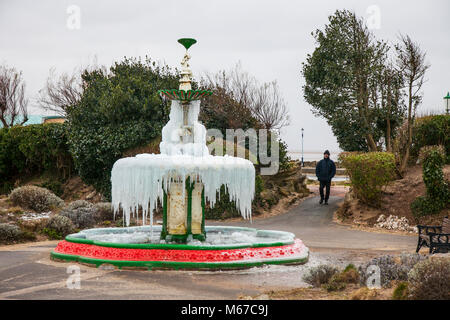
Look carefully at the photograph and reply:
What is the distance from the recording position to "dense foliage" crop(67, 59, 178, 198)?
20109 millimetres

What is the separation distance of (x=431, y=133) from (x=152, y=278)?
14.3 metres

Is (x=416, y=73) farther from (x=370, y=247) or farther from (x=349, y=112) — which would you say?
(x=370, y=247)

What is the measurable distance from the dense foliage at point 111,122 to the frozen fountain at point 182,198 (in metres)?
9.16

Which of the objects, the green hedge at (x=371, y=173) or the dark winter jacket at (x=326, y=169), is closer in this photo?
the green hedge at (x=371, y=173)

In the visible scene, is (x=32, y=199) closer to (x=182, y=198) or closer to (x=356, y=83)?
(x=182, y=198)

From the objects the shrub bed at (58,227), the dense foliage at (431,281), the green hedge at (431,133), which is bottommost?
the shrub bed at (58,227)

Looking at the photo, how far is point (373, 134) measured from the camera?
20.8 meters

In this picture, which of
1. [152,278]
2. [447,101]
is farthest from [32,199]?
[447,101]

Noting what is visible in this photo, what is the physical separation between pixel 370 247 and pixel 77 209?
9.38 meters

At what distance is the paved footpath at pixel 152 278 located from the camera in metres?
7.34

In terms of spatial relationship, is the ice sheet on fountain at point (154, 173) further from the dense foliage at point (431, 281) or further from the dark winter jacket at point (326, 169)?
the dark winter jacket at point (326, 169)

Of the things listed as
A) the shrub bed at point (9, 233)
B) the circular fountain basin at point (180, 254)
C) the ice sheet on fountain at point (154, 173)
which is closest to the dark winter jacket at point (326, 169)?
the circular fountain basin at point (180, 254)

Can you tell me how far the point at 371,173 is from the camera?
53.8 feet
